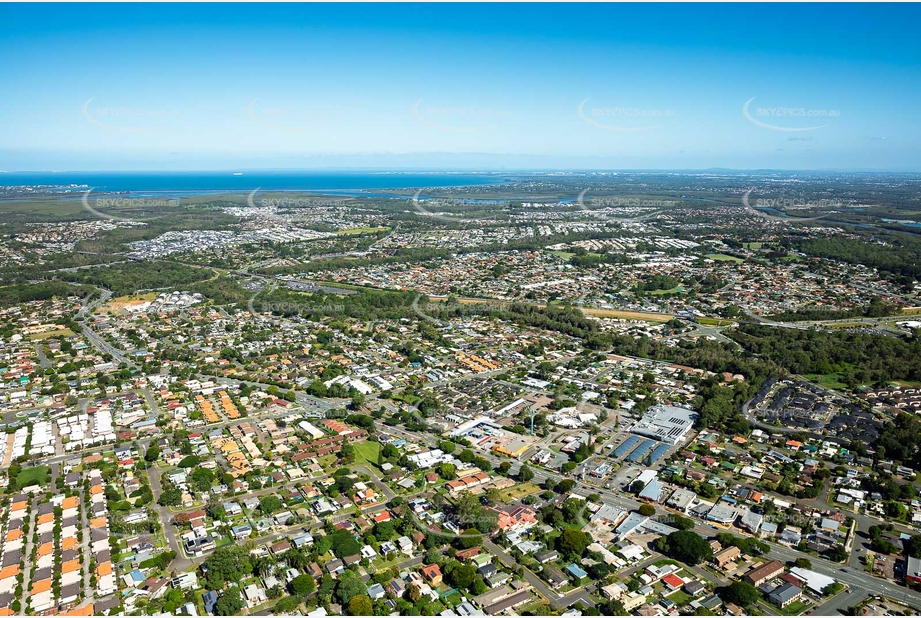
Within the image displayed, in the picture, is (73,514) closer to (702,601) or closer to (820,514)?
(702,601)

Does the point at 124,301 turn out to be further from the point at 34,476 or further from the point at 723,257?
the point at 723,257

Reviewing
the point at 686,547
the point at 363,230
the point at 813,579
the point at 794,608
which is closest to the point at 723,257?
the point at 363,230

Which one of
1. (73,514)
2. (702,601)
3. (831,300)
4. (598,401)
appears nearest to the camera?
(702,601)

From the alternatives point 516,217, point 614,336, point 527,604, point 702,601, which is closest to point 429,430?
point 527,604

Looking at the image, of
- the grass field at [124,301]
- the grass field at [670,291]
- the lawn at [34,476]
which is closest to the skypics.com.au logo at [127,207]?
the grass field at [124,301]

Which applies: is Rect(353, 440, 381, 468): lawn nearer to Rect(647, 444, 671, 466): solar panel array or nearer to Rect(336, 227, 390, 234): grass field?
Rect(647, 444, 671, 466): solar panel array

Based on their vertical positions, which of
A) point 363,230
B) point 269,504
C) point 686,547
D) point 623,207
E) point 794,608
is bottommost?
point 794,608

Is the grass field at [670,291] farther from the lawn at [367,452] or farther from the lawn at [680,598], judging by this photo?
the lawn at [680,598]
